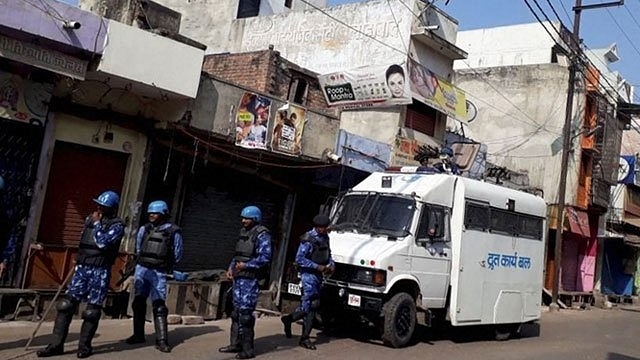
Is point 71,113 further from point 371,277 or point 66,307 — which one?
point 371,277

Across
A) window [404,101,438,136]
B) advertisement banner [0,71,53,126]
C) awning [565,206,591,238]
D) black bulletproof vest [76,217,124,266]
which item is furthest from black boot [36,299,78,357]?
awning [565,206,591,238]

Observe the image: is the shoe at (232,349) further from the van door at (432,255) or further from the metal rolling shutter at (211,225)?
the metal rolling shutter at (211,225)

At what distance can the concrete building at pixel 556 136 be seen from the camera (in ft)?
84.4

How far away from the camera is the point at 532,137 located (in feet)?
86.5

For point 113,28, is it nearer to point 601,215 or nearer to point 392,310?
point 392,310

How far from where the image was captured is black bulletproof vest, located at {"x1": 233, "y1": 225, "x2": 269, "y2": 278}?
775 centimetres

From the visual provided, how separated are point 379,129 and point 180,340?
34.2 ft

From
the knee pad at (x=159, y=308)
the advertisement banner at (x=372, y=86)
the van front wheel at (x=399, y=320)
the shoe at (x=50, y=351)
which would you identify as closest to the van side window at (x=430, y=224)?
the van front wheel at (x=399, y=320)

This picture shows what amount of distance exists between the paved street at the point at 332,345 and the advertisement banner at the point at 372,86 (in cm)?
599

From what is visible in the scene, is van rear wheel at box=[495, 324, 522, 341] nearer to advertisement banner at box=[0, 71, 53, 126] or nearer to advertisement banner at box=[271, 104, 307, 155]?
advertisement banner at box=[271, 104, 307, 155]

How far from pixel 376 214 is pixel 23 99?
5.74 m

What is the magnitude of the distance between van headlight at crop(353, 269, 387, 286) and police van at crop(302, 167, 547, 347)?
15 mm

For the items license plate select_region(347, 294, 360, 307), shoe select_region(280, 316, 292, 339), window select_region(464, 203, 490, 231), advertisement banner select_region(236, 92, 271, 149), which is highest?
advertisement banner select_region(236, 92, 271, 149)

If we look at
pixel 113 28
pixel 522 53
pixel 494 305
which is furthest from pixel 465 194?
pixel 522 53
